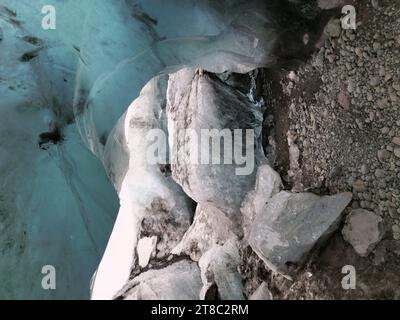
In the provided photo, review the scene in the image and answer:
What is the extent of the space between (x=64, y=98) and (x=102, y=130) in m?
0.21

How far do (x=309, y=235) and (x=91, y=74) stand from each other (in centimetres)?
92

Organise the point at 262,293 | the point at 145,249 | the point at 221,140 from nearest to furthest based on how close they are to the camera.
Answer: the point at 262,293, the point at 221,140, the point at 145,249

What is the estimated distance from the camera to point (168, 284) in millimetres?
1985

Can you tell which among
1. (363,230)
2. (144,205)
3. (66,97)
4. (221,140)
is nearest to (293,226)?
(363,230)

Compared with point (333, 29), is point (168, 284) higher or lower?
lower

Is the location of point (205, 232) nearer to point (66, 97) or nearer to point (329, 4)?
point (66, 97)

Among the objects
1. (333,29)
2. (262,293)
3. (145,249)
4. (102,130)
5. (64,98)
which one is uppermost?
(333,29)

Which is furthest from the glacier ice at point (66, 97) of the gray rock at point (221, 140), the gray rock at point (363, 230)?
the gray rock at point (363, 230)

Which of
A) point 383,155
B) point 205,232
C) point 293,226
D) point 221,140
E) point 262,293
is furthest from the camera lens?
point 205,232

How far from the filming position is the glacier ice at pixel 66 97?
1.74 meters

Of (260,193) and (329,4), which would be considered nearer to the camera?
(329,4)

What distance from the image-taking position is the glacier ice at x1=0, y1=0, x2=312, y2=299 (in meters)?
1.74

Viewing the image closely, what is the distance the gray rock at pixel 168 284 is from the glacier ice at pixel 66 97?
26 centimetres

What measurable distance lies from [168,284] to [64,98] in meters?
0.83
